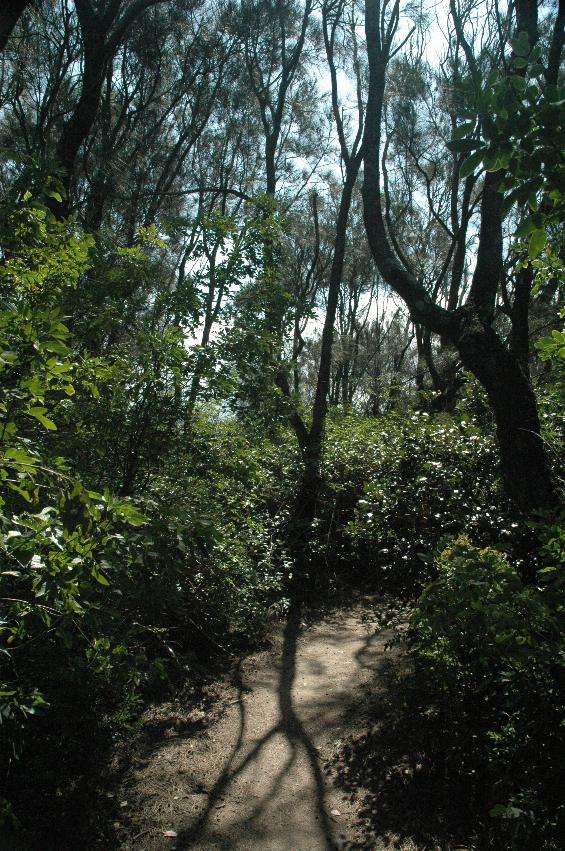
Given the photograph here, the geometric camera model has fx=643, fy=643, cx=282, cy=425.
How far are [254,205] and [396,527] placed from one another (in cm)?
368

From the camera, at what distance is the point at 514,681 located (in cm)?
311

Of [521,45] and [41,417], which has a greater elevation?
[521,45]

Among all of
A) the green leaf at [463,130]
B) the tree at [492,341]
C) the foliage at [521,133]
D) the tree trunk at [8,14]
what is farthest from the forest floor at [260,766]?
the tree trunk at [8,14]

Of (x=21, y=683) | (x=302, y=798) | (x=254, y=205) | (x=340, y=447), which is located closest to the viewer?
(x=21, y=683)

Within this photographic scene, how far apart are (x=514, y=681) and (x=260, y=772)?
224cm

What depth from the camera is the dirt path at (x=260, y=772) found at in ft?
12.2

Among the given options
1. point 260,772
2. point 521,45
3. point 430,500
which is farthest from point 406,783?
point 521,45

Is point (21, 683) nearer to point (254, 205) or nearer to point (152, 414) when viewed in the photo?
point (152, 414)

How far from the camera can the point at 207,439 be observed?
5.08 meters

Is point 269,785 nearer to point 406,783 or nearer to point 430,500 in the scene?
point 406,783

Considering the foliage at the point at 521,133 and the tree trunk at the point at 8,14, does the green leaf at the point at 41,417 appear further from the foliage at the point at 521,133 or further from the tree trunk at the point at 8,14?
the tree trunk at the point at 8,14

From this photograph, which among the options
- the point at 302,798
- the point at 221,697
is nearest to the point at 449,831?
the point at 302,798

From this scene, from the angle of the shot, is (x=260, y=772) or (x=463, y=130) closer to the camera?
(x=463, y=130)

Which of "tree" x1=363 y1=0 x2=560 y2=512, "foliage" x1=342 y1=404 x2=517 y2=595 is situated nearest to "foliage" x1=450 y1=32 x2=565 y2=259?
"tree" x1=363 y1=0 x2=560 y2=512
